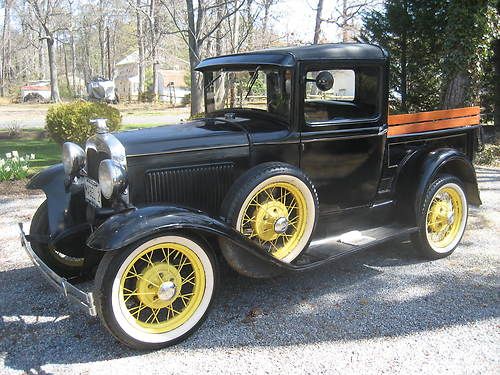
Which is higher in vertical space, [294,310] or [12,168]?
Result: [12,168]

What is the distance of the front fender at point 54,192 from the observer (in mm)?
3410

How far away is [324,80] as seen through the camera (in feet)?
11.7

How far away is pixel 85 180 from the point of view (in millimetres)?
3398

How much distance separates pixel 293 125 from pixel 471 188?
200cm

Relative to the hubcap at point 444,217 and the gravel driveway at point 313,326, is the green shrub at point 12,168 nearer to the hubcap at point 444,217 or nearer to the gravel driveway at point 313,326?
the gravel driveway at point 313,326

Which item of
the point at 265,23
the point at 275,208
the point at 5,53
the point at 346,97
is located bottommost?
the point at 275,208

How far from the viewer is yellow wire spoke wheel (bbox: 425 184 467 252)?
4223mm

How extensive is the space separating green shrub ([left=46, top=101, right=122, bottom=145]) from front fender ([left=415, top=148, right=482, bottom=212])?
6.72m

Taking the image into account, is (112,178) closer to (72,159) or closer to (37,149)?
(72,159)

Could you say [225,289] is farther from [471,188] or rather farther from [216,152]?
[471,188]

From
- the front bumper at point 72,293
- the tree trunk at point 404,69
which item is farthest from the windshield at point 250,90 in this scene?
the tree trunk at point 404,69

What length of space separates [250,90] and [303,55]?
1.80 feet

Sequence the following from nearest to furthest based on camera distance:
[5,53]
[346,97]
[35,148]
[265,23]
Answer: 1. [346,97]
2. [35,148]
3. [265,23]
4. [5,53]

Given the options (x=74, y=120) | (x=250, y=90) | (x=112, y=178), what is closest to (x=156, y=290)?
(x=112, y=178)
